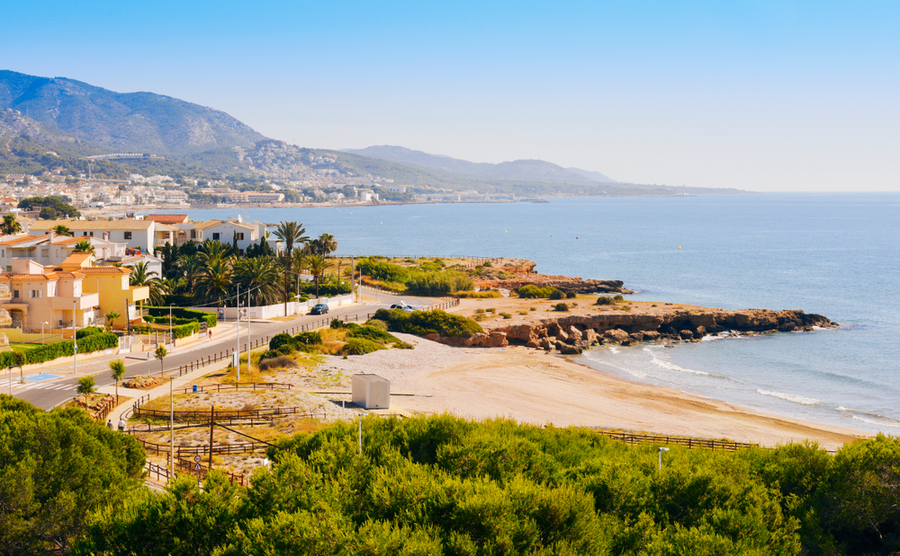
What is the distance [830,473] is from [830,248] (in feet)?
502

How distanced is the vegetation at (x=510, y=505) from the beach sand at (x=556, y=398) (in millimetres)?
12007

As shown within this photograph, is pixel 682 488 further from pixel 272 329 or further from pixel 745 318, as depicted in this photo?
pixel 745 318

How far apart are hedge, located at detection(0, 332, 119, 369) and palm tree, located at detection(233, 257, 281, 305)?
16211 millimetres

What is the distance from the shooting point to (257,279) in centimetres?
6069

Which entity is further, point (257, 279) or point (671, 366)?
point (257, 279)

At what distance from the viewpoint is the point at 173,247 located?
224 feet

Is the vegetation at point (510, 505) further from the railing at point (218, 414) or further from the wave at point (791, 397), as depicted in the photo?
the wave at point (791, 397)

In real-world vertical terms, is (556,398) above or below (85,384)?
below

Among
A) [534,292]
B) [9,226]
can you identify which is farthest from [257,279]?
[9,226]

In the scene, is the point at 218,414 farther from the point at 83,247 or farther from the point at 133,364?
the point at 83,247

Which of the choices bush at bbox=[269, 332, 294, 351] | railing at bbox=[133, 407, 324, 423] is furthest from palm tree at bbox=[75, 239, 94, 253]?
railing at bbox=[133, 407, 324, 423]

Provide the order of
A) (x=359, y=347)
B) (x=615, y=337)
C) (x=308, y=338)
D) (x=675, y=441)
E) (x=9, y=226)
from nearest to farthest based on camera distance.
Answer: (x=675, y=441), (x=308, y=338), (x=359, y=347), (x=615, y=337), (x=9, y=226)

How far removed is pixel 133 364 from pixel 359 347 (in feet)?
49.4

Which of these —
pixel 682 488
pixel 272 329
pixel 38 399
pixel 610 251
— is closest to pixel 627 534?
pixel 682 488
